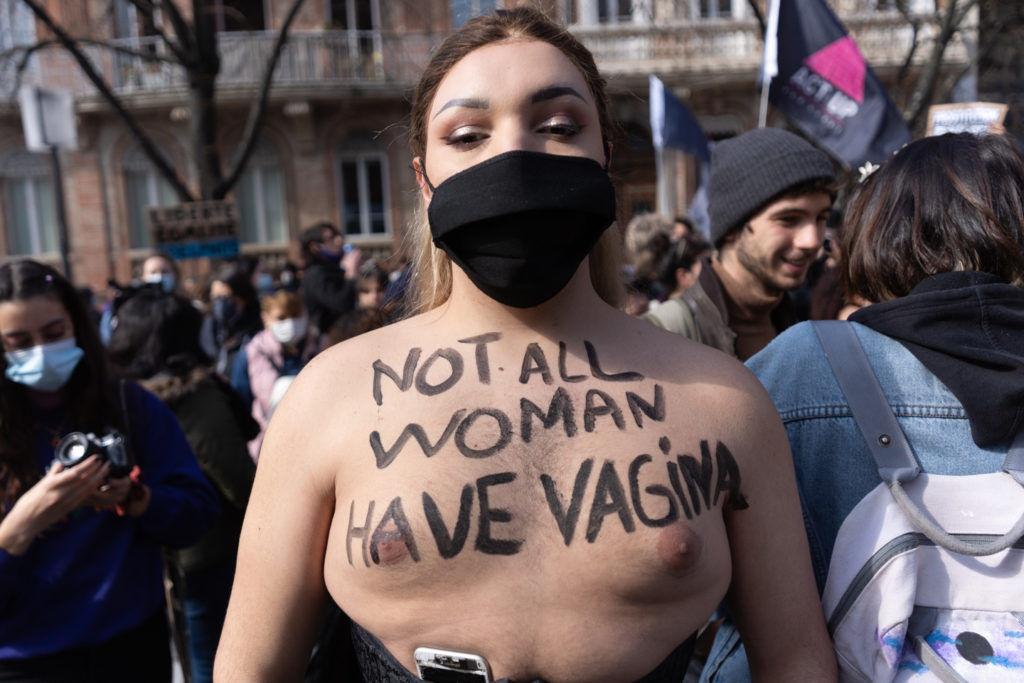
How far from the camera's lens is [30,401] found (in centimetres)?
262

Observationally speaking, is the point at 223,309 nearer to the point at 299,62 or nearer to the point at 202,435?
the point at 202,435

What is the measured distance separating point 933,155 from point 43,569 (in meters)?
2.54

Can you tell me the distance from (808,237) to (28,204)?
19.6 metres

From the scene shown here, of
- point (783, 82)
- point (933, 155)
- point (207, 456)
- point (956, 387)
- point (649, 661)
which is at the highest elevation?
point (783, 82)

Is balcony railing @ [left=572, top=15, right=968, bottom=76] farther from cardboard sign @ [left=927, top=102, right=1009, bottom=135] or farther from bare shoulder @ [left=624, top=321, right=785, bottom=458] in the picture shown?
bare shoulder @ [left=624, top=321, right=785, bottom=458]

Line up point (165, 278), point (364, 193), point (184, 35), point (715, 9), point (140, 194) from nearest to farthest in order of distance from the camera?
point (165, 278) < point (184, 35) < point (715, 9) < point (140, 194) < point (364, 193)

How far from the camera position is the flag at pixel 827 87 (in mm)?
5621

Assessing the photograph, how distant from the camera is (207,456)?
3479 mm

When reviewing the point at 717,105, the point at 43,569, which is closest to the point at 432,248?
the point at 43,569

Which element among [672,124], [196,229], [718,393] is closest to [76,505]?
[718,393]

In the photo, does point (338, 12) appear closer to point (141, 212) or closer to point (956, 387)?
point (141, 212)

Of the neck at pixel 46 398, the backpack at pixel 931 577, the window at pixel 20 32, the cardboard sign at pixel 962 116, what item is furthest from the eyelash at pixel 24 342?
the window at pixel 20 32

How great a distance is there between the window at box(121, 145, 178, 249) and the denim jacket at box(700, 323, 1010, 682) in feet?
60.5

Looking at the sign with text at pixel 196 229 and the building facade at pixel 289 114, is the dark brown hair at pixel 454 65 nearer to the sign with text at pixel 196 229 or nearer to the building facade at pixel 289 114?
the sign with text at pixel 196 229
